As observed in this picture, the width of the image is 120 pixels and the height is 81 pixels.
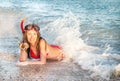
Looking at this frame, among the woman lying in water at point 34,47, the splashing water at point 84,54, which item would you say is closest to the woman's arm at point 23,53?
the woman lying in water at point 34,47

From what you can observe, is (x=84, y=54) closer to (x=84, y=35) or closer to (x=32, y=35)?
(x=32, y=35)

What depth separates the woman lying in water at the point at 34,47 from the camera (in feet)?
22.1

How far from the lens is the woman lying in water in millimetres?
6750

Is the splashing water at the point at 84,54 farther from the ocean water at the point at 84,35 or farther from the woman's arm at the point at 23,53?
the woman's arm at the point at 23,53

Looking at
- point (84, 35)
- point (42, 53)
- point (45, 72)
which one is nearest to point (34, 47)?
point (42, 53)

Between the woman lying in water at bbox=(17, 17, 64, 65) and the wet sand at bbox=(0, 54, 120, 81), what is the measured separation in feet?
0.58

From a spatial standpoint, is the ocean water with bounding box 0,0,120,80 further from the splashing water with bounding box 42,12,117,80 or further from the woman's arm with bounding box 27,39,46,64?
the woman's arm with bounding box 27,39,46,64

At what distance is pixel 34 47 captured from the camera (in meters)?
6.95

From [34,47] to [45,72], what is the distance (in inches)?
26.9

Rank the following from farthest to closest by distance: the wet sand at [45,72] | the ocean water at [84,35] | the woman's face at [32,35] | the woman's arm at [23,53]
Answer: the ocean water at [84,35] < the woman's arm at [23,53] < the woman's face at [32,35] < the wet sand at [45,72]

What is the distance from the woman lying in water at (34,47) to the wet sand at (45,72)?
0.18 metres

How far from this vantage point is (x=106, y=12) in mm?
16703

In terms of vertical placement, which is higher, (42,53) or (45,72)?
(42,53)

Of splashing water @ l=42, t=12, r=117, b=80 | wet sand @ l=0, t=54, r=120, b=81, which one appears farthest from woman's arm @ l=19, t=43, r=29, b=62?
splashing water @ l=42, t=12, r=117, b=80
